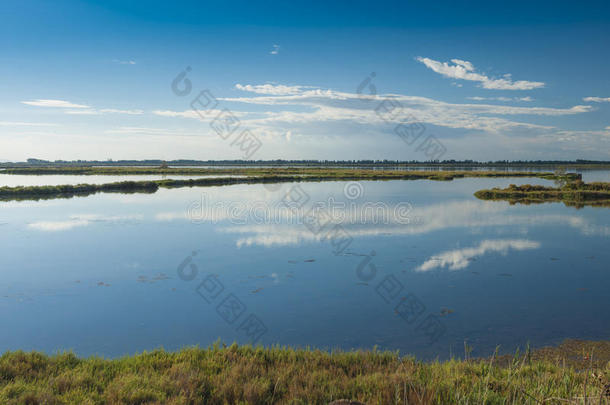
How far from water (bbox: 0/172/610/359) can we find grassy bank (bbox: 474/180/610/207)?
1096 cm

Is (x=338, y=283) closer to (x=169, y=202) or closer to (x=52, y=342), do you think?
(x=52, y=342)

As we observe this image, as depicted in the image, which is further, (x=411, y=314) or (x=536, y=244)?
(x=536, y=244)

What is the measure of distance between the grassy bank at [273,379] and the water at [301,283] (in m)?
1.28

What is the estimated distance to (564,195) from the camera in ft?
114

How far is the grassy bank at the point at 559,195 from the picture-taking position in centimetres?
3200

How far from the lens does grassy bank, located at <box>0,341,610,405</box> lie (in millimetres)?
4801

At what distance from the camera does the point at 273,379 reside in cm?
552

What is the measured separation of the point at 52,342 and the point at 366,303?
685cm

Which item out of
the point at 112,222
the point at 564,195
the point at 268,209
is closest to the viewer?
the point at 112,222

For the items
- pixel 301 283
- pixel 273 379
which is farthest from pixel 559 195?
pixel 273 379

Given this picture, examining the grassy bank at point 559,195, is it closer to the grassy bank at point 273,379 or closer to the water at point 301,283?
the water at point 301,283

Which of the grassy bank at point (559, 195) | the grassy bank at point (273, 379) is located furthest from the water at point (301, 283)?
the grassy bank at point (559, 195)

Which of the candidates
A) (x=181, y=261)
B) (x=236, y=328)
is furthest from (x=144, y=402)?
(x=181, y=261)

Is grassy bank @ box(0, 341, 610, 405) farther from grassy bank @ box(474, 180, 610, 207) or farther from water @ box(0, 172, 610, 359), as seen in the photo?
grassy bank @ box(474, 180, 610, 207)
